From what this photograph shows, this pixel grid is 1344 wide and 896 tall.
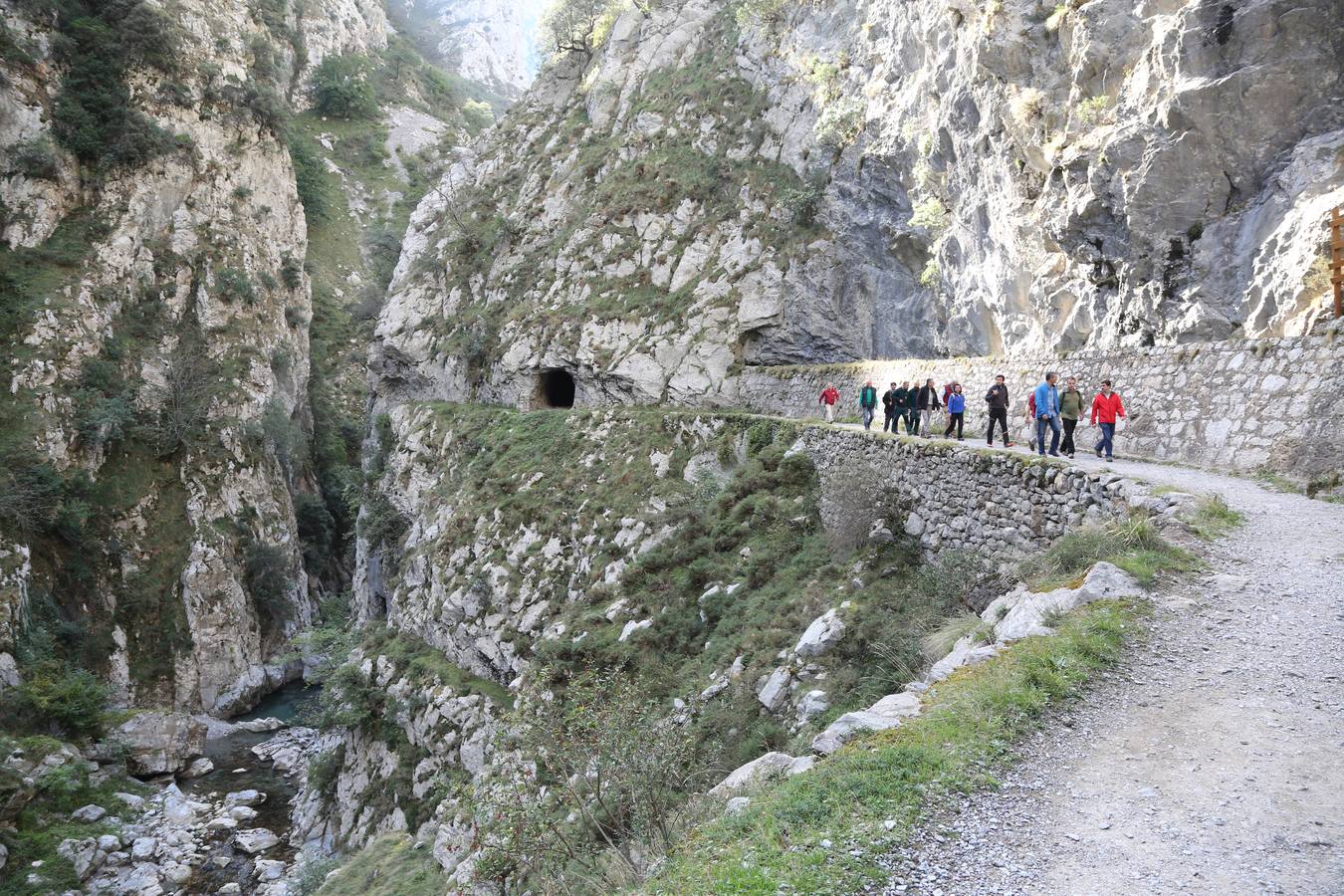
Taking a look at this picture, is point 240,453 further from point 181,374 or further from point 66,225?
point 66,225

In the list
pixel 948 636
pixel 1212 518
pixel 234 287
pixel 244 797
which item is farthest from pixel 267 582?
pixel 1212 518

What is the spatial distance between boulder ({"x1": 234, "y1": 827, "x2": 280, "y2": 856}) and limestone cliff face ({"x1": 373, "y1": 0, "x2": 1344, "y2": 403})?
1945 cm

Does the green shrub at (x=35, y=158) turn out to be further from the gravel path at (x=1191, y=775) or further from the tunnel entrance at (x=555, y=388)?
the gravel path at (x=1191, y=775)

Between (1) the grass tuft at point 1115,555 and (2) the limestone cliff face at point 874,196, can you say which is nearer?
(1) the grass tuft at point 1115,555

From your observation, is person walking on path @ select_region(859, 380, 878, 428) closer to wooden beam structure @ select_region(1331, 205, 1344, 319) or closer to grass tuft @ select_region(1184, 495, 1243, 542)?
wooden beam structure @ select_region(1331, 205, 1344, 319)

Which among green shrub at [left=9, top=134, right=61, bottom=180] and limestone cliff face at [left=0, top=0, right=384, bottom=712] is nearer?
limestone cliff face at [left=0, top=0, right=384, bottom=712]

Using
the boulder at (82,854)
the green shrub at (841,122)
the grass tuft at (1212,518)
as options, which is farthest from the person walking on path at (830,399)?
the boulder at (82,854)

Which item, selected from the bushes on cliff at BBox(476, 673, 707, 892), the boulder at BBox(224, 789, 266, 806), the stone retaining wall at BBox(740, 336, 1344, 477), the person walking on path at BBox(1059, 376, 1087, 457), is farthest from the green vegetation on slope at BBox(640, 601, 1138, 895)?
the boulder at BBox(224, 789, 266, 806)

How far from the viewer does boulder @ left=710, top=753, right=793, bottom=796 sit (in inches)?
242

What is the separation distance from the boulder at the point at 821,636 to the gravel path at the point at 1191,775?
15.7 ft

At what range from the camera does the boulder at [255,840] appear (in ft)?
62.3

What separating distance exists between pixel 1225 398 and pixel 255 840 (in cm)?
2671

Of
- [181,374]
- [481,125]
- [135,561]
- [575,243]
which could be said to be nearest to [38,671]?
[135,561]

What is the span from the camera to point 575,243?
32.7m
